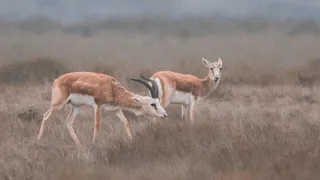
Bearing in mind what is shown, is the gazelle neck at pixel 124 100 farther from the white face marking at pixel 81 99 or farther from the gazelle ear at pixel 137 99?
the white face marking at pixel 81 99

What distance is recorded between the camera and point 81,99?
1018 cm

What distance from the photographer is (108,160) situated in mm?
7312

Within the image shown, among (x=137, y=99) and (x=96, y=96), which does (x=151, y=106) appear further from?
(x=96, y=96)

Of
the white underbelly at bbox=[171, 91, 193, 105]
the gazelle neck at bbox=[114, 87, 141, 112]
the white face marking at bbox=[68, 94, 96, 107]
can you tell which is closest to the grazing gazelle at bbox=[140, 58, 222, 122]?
the white underbelly at bbox=[171, 91, 193, 105]

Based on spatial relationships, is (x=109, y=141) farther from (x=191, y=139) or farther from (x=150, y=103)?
(x=150, y=103)

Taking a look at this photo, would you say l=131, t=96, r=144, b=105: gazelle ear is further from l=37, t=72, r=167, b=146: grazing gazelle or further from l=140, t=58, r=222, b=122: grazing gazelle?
l=140, t=58, r=222, b=122: grazing gazelle

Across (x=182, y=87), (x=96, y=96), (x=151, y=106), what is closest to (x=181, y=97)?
(x=182, y=87)

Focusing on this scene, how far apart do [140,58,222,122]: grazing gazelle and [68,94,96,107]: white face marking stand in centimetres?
133

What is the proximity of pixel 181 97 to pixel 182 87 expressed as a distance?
17 centimetres

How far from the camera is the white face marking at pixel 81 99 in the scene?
1013 centimetres

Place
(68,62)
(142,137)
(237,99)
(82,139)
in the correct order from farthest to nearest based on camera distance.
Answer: (68,62), (237,99), (82,139), (142,137)

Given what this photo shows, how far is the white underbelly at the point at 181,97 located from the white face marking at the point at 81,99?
242 centimetres

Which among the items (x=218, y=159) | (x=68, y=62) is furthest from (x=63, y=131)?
(x=68, y=62)

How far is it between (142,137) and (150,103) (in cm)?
227
